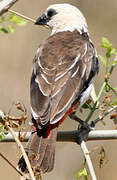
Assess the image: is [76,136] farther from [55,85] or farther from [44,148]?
[55,85]

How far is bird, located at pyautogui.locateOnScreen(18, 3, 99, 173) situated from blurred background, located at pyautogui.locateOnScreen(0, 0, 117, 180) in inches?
67.2

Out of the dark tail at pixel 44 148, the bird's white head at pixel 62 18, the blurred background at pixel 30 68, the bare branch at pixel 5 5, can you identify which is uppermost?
the bare branch at pixel 5 5

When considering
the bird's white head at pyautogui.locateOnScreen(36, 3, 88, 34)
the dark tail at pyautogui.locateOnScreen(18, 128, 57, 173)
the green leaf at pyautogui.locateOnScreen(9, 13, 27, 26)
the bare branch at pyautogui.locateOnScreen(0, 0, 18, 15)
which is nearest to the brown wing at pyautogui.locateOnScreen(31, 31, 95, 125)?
the dark tail at pyautogui.locateOnScreen(18, 128, 57, 173)

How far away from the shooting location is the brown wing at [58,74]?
3.77 meters

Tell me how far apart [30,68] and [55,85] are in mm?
3122

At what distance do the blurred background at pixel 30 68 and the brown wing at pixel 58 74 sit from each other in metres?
1.77

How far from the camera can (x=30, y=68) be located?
707 cm

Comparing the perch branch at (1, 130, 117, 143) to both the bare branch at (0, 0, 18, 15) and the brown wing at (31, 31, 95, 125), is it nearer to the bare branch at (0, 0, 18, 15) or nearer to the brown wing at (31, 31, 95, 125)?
the brown wing at (31, 31, 95, 125)

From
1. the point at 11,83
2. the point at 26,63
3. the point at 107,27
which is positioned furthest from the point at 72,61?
the point at 107,27

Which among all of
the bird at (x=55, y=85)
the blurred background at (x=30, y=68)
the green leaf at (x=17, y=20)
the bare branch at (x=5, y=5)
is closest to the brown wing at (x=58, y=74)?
the bird at (x=55, y=85)

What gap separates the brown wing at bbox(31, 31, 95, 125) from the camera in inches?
149

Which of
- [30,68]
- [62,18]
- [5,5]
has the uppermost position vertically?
[5,5]

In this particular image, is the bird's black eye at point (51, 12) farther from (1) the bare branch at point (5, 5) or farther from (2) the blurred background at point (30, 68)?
(1) the bare branch at point (5, 5)

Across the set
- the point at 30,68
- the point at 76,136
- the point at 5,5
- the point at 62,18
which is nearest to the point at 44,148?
the point at 76,136
